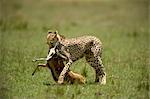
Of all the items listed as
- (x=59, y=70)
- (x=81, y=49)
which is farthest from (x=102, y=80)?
(x=59, y=70)

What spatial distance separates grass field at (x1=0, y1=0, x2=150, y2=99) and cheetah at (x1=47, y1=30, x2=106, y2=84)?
246 mm

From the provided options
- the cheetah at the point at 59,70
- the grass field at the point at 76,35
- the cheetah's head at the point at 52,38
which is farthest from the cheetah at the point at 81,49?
the grass field at the point at 76,35

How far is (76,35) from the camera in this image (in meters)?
16.7

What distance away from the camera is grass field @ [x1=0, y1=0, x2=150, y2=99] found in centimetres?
955

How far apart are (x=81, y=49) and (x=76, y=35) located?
21.3 feet

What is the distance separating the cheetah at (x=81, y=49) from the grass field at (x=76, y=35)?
0.25m

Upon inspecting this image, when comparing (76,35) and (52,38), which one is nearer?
(52,38)

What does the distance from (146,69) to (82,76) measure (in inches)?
67.7

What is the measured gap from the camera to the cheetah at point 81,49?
10.1 m

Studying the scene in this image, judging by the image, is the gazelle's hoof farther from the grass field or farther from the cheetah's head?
the cheetah's head

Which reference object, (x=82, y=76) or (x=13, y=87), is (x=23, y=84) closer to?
(x=13, y=87)

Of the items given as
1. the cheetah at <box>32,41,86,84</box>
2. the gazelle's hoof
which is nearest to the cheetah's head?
the cheetah at <box>32,41,86,84</box>

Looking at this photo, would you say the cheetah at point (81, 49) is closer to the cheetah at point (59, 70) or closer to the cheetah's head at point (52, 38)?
the cheetah's head at point (52, 38)

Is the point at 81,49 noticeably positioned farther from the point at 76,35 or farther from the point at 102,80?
the point at 76,35
